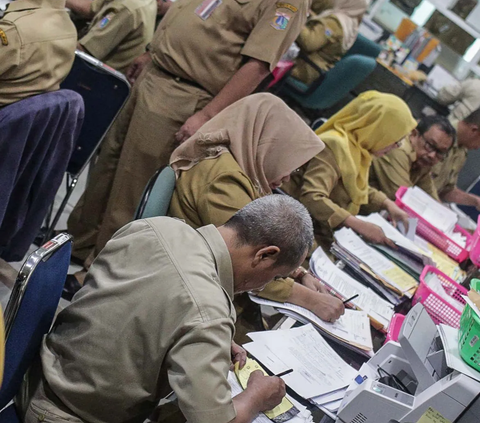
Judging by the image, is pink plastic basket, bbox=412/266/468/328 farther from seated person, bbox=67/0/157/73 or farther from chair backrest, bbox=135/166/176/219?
seated person, bbox=67/0/157/73

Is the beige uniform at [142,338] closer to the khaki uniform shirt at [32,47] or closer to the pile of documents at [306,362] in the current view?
the pile of documents at [306,362]

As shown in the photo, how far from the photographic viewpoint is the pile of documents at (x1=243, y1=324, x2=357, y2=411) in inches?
55.2

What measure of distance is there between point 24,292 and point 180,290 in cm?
29

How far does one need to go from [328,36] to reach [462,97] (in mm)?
1617

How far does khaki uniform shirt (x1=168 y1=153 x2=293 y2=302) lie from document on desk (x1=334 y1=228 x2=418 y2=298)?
26.1 inches

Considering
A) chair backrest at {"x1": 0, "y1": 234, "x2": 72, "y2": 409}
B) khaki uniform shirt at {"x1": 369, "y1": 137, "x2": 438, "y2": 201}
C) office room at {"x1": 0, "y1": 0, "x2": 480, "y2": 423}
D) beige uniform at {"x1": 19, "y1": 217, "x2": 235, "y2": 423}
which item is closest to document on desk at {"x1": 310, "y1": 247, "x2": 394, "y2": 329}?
office room at {"x1": 0, "y1": 0, "x2": 480, "y2": 423}

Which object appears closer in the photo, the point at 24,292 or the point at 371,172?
the point at 24,292

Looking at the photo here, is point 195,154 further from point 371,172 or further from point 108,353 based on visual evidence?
point 371,172

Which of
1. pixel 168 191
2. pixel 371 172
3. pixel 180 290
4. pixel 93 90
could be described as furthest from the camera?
pixel 371 172

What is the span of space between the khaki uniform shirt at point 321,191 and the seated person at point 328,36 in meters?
1.92

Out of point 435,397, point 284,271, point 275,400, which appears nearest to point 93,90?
point 284,271

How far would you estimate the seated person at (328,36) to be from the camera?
4.26m

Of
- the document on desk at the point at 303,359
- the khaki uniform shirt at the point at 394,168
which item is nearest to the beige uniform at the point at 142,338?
the document on desk at the point at 303,359

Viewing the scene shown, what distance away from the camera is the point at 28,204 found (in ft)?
6.57
